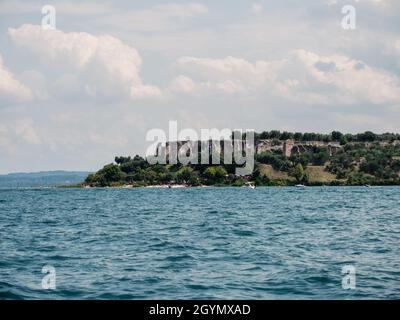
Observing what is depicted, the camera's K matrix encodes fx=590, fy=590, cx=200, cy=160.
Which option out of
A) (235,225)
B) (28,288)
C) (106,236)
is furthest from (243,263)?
(235,225)

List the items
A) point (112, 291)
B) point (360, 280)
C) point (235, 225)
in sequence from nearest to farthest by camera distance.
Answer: point (112, 291) → point (360, 280) → point (235, 225)

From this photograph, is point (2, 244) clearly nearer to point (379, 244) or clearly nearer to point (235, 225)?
point (235, 225)

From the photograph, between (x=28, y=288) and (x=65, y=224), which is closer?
(x=28, y=288)

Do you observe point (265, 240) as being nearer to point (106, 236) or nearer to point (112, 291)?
point (106, 236)

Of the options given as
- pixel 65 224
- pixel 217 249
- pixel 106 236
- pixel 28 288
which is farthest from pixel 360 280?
pixel 65 224

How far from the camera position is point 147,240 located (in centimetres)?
4103

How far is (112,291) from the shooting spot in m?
23.4

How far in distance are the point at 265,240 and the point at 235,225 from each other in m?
13.0

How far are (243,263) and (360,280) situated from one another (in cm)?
662

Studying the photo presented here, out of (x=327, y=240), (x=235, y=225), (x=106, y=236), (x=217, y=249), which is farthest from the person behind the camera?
(x=235, y=225)
